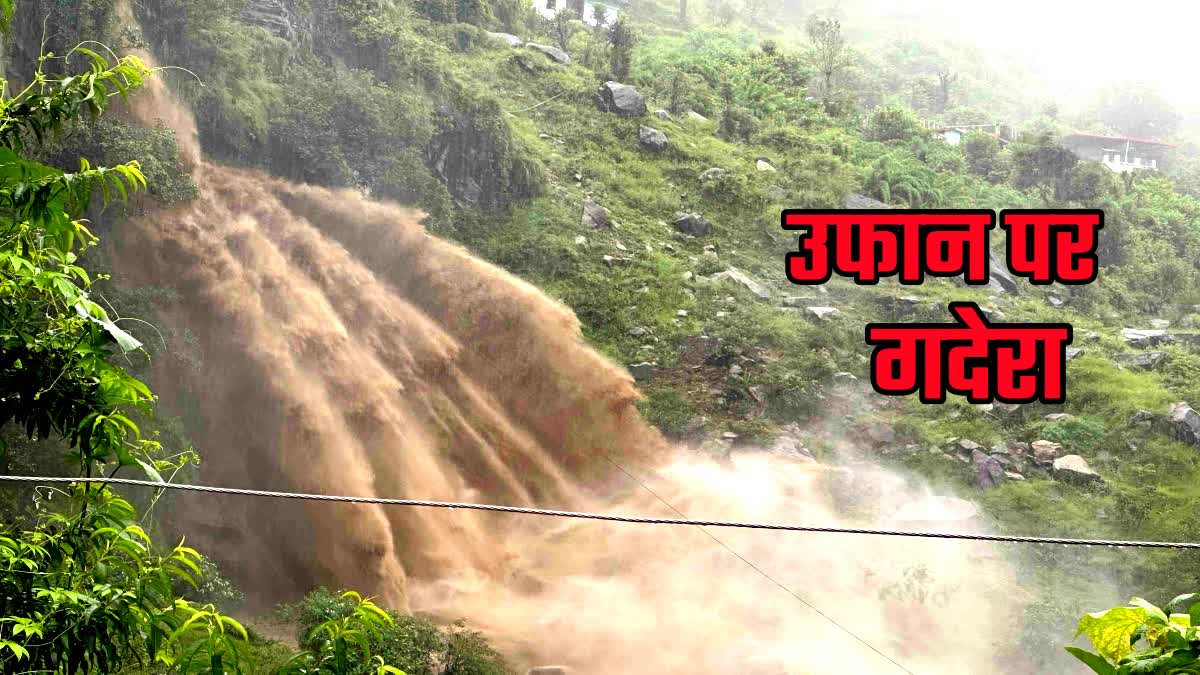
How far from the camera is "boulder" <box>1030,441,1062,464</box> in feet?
33.5

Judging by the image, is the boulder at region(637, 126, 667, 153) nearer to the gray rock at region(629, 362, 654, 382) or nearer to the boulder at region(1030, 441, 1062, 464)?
the gray rock at region(629, 362, 654, 382)

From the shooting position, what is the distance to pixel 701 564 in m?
9.52

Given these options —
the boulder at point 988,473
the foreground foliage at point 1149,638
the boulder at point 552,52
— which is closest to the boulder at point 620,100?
the boulder at point 552,52

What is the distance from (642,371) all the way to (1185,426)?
16.0ft

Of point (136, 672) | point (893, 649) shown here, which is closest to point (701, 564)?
point (893, 649)

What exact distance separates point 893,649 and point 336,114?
6.64 meters

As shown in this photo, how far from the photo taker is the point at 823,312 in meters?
10.9

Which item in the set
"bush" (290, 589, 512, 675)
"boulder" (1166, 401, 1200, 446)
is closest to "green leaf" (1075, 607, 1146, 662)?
"bush" (290, 589, 512, 675)

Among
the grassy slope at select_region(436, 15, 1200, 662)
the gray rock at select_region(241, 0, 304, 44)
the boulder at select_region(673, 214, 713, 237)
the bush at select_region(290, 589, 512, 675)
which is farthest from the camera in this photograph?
the boulder at select_region(673, 214, 713, 237)

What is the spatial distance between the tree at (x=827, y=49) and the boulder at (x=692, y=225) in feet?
8.74

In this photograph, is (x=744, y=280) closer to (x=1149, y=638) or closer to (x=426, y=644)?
(x=426, y=644)

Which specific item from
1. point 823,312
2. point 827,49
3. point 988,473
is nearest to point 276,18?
point 823,312

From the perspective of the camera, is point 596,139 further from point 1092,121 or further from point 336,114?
point 1092,121

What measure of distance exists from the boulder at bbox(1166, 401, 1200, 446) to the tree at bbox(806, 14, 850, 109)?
484 centimetres
